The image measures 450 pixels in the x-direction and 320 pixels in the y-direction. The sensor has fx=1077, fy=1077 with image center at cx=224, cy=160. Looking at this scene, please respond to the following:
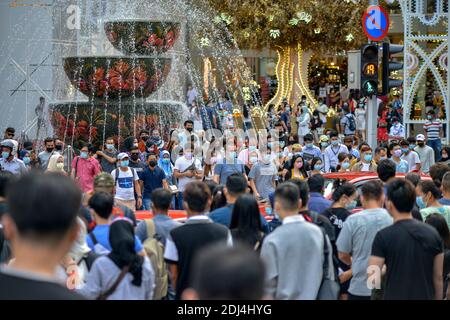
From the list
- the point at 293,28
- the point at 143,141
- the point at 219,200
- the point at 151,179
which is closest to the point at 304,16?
the point at 293,28

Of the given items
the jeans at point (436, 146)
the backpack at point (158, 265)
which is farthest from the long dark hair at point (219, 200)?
the jeans at point (436, 146)

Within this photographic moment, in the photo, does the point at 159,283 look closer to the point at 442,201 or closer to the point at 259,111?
the point at 442,201

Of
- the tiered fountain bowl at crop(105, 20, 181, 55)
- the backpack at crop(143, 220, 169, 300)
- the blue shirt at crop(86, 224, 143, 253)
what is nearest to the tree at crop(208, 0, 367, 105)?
the tiered fountain bowl at crop(105, 20, 181, 55)

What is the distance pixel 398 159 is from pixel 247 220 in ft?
33.3

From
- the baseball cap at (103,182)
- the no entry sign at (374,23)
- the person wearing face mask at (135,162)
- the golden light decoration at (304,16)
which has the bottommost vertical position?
the person wearing face mask at (135,162)

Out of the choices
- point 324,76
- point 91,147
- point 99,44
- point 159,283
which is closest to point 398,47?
point 91,147

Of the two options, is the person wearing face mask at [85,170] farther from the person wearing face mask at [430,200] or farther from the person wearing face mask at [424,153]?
the person wearing face mask at [424,153]

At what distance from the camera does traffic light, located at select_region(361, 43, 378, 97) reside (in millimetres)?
17531

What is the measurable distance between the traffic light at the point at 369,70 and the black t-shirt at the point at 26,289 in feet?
46.2

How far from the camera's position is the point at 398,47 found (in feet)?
58.7

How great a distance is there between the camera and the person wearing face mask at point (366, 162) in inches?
669

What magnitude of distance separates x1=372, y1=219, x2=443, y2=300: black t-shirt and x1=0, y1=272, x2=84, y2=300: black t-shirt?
3977 millimetres

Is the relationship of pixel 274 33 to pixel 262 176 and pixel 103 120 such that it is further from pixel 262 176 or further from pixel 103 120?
pixel 262 176

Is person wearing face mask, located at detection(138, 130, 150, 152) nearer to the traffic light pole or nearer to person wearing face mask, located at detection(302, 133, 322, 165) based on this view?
person wearing face mask, located at detection(302, 133, 322, 165)
